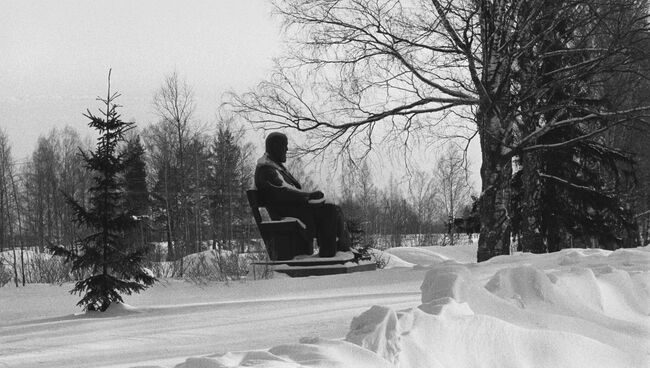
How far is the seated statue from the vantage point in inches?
436

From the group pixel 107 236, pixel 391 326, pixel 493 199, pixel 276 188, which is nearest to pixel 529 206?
pixel 493 199

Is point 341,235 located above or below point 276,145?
below

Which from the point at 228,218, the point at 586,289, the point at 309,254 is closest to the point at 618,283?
the point at 586,289

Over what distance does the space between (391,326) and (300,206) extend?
27.6ft

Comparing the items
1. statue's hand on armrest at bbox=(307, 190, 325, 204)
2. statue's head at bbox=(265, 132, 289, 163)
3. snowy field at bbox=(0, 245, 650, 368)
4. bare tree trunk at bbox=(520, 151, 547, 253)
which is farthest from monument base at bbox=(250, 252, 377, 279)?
bare tree trunk at bbox=(520, 151, 547, 253)

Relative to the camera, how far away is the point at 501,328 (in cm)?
334

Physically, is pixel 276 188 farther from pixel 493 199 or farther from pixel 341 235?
pixel 493 199

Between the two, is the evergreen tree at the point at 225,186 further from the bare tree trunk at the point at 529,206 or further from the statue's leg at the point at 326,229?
the statue's leg at the point at 326,229

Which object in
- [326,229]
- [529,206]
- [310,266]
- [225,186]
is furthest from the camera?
[225,186]

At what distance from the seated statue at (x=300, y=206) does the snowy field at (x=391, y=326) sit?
4.00 metres

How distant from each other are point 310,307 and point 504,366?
286 centimetres

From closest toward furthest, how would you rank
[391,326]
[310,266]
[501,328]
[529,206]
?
[391,326] < [501,328] < [310,266] < [529,206]

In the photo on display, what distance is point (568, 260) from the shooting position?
259 inches

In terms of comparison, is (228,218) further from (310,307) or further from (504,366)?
(504,366)
